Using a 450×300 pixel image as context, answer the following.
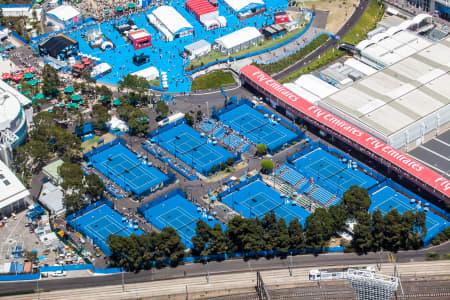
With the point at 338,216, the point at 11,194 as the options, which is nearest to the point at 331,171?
the point at 338,216

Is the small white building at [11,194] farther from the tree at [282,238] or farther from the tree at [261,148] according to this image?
the tree at [282,238]

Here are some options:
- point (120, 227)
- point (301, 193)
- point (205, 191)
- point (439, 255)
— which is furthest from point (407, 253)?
point (120, 227)

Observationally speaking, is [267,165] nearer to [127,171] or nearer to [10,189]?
[127,171]

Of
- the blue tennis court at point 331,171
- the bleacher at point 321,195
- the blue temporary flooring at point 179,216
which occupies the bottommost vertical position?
the blue temporary flooring at point 179,216

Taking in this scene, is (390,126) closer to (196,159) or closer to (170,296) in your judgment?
(196,159)

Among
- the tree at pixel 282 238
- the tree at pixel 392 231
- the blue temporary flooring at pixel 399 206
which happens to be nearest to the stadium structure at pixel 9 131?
the tree at pixel 282 238

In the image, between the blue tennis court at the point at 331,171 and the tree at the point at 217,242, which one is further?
the blue tennis court at the point at 331,171
